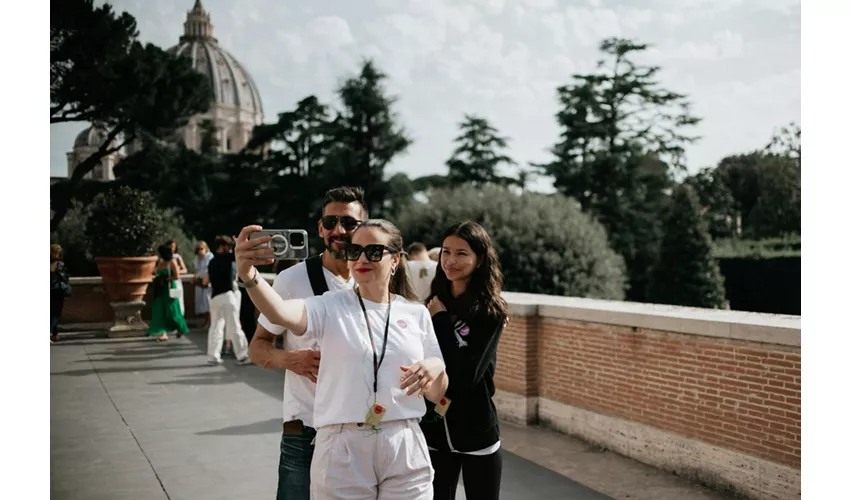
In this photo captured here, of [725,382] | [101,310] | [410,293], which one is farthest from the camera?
[101,310]

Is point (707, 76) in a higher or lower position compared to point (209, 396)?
higher

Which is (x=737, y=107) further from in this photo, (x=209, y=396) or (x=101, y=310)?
(x=209, y=396)

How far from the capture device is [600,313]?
613 cm

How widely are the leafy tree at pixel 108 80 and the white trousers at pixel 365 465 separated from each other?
23.7 ft

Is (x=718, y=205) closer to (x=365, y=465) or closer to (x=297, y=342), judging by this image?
(x=297, y=342)

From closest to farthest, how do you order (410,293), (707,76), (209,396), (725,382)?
1. (410,293)
2. (725,382)
3. (209,396)
4. (707,76)

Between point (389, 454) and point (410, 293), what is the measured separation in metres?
0.67

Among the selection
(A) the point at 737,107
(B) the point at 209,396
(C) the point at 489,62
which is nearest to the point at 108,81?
(B) the point at 209,396

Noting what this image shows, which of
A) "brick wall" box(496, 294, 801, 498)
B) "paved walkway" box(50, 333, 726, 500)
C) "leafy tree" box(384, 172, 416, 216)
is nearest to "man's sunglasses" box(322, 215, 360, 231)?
"paved walkway" box(50, 333, 726, 500)

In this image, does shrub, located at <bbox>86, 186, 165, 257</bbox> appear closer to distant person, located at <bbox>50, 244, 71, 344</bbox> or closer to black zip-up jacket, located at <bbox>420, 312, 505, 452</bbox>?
distant person, located at <bbox>50, 244, 71, 344</bbox>

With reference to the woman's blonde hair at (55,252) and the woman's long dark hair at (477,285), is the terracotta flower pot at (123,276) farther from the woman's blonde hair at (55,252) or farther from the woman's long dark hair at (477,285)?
the woman's long dark hair at (477,285)

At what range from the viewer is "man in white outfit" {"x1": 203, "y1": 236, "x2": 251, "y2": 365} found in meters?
9.76

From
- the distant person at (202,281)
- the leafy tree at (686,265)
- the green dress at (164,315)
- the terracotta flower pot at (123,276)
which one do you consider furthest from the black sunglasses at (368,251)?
the leafy tree at (686,265)

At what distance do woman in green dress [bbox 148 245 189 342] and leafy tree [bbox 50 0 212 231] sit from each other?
2.38 meters
